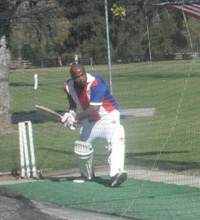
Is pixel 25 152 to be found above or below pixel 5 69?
below

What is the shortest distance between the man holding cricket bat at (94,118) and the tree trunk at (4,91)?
11.9ft

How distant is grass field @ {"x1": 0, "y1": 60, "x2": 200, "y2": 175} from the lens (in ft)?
33.8

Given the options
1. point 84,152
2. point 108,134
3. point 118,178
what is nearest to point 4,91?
point 84,152

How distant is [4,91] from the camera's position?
12.6 m

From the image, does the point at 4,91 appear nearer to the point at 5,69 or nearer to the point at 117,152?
the point at 5,69

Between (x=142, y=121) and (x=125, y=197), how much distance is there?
5.30 metres

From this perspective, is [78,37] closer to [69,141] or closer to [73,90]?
[73,90]

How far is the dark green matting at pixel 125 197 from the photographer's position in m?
7.20

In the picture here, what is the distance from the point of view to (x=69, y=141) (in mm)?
13422

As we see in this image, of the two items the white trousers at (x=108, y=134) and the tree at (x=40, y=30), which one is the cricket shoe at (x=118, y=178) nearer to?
the white trousers at (x=108, y=134)

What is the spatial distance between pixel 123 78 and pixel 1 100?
9.03 ft

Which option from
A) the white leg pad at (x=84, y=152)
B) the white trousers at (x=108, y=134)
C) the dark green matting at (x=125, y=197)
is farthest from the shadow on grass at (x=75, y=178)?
the white trousers at (x=108, y=134)

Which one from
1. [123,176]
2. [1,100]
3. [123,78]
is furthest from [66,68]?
[123,176]

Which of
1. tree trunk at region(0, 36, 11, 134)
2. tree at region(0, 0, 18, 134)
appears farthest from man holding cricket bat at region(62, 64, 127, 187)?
tree trunk at region(0, 36, 11, 134)
